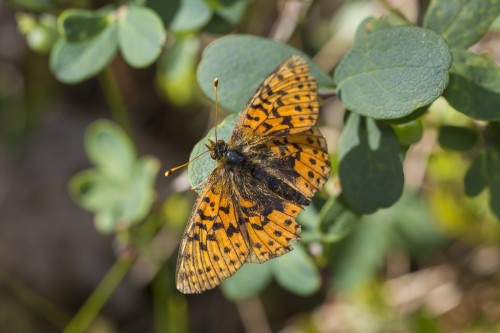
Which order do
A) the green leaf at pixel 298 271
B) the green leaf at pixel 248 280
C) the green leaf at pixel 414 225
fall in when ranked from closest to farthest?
1. the green leaf at pixel 298 271
2. the green leaf at pixel 248 280
3. the green leaf at pixel 414 225

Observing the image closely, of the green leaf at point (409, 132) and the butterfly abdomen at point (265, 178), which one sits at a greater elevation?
the green leaf at point (409, 132)

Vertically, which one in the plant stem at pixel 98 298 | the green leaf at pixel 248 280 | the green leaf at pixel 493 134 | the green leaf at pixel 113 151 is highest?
the green leaf at pixel 493 134

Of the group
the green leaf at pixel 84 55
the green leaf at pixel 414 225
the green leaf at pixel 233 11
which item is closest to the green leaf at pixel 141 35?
the green leaf at pixel 84 55

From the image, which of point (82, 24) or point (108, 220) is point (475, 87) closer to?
point (82, 24)

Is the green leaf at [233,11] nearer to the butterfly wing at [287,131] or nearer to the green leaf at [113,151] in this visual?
the butterfly wing at [287,131]

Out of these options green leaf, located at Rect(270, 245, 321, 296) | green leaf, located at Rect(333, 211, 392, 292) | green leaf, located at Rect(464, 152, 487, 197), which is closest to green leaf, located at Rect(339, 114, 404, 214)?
green leaf, located at Rect(464, 152, 487, 197)

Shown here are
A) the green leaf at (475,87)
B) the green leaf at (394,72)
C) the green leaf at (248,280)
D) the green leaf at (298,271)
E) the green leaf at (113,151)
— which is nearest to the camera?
the green leaf at (394,72)

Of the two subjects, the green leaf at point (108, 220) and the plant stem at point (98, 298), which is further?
the plant stem at point (98, 298)

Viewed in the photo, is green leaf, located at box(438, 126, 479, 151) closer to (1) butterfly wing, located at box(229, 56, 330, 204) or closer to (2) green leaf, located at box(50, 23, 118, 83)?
(1) butterfly wing, located at box(229, 56, 330, 204)
